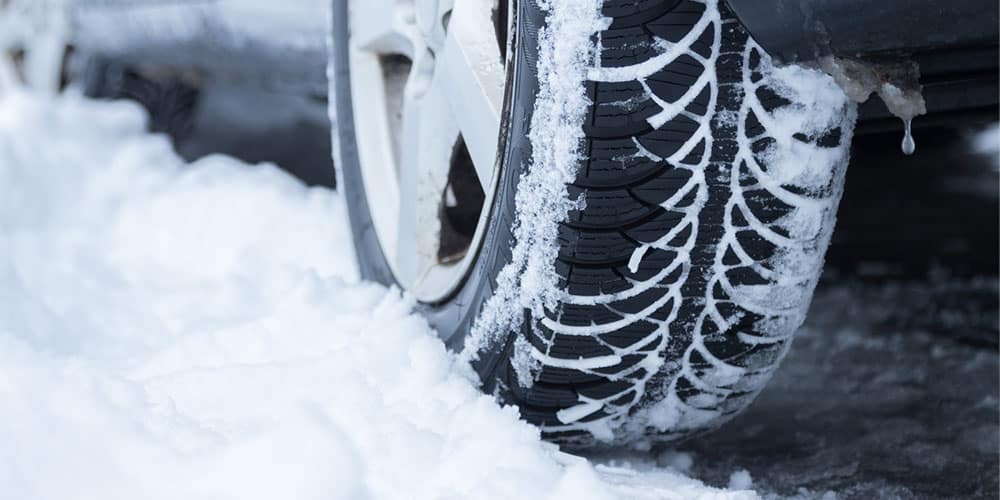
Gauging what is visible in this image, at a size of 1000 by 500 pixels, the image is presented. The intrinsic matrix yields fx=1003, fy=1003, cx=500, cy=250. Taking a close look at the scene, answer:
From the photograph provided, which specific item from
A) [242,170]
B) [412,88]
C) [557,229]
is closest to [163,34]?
[242,170]

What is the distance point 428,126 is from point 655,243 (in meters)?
0.43

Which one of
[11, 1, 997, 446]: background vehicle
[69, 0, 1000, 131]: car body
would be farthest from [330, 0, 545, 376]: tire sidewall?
[69, 0, 1000, 131]: car body

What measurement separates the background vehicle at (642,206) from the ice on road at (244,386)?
72mm

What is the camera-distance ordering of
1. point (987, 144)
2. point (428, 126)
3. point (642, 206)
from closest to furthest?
point (642, 206), point (428, 126), point (987, 144)

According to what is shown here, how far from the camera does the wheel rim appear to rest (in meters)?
1.12

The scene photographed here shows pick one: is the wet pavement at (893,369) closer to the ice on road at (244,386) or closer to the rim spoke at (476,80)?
the ice on road at (244,386)

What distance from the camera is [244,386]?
3.67 ft

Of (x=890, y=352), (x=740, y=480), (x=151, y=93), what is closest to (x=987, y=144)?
(x=890, y=352)

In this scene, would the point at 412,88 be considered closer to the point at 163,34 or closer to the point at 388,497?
the point at 388,497

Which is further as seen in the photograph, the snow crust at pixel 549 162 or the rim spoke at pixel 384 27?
the rim spoke at pixel 384 27

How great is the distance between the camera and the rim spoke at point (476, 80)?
3.57 ft

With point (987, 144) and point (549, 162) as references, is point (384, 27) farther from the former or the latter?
point (987, 144)

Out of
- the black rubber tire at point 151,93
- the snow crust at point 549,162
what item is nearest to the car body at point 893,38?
the snow crust at point 549,162

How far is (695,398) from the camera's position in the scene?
3.53 feet
